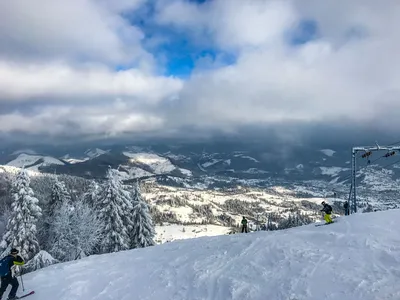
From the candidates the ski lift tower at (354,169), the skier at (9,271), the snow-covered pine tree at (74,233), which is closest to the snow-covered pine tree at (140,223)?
the snow-covered pine tree at (74,233)

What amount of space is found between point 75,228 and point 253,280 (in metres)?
32.5

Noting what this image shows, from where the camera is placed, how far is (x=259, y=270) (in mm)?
15805

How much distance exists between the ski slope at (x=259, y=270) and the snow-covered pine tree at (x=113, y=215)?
18380 mm

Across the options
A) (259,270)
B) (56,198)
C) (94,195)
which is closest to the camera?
(259,270)

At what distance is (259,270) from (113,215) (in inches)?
1161

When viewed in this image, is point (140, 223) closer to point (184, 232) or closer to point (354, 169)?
point (354, 169)

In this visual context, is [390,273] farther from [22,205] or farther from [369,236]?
[22,205]

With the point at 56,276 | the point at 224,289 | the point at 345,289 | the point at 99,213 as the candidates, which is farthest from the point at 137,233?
the point at 345,289

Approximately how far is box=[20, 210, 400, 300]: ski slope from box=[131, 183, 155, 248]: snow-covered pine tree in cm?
2156

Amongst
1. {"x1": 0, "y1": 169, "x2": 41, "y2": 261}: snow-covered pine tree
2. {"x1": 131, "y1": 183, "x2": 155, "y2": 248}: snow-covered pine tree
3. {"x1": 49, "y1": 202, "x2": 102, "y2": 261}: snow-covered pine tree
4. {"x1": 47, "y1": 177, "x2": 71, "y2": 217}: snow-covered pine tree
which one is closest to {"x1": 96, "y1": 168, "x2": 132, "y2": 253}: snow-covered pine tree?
{"x1": 49, "y1": 202, "x2": 102, "y2": 261}: snow-covered pine tree

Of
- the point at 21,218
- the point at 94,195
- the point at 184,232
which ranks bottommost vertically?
the point at 184,232

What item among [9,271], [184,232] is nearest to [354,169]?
[9,271]

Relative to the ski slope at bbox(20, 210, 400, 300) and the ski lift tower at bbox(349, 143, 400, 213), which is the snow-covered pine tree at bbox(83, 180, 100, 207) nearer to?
the ski slope at bbox(20, 210, 400, 300)

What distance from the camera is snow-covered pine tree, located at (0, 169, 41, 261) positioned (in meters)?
37.7
